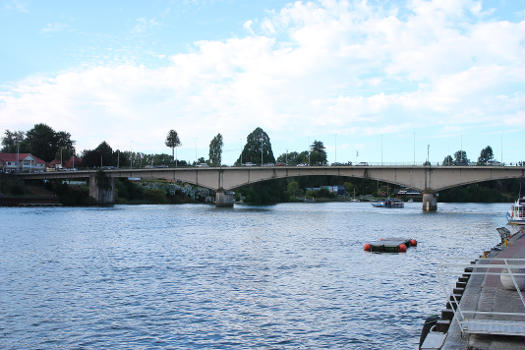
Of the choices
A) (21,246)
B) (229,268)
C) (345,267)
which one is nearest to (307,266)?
(345,267)

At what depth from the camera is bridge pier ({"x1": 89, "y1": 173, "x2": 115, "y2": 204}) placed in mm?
153750

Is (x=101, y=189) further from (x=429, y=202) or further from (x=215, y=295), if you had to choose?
(x=215, y=295)

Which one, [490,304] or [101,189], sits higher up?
[101,189]

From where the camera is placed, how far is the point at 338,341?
1988 cm

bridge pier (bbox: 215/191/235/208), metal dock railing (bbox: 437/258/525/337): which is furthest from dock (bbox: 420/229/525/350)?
bridge pier (bbox: 215/191/235/208)

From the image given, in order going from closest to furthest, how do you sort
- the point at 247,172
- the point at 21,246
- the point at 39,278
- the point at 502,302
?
the point at 502,302, the point at 39,278, the point at 21,246, the point at 247,172

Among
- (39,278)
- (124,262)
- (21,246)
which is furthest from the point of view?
(21,246)

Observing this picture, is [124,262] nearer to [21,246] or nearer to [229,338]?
[21,246]

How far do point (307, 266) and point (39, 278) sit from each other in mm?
18187

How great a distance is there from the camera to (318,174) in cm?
12988

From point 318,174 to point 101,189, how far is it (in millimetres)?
67737

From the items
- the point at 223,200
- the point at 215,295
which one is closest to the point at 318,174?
the point at 223,200

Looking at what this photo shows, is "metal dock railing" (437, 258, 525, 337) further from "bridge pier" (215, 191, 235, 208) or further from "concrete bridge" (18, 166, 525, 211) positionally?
"bridge pier" (215, 191, 235, 208)

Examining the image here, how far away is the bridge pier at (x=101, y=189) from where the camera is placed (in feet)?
504
